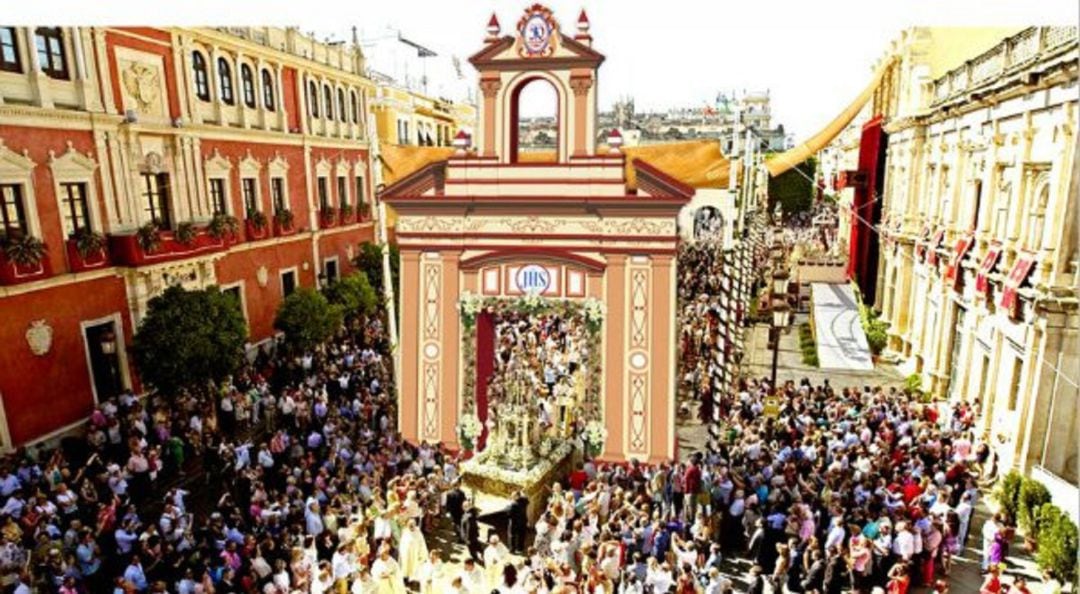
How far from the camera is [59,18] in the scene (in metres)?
3.32

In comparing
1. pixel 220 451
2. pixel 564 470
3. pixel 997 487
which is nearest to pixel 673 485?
pixel 564 470

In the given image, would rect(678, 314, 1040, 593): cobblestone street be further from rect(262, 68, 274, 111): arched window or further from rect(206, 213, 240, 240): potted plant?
rect(262, 68, 274, 111): arched window

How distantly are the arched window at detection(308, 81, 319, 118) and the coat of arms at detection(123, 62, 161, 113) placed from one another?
4298mm

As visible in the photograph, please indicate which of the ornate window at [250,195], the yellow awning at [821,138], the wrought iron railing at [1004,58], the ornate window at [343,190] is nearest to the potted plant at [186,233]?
the ornate window at [250,195]

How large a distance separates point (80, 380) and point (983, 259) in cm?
1498

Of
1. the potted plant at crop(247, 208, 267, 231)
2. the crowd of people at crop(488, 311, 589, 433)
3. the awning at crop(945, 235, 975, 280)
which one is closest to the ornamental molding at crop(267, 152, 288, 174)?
the potted plant at crop(247, 208, 267, 231)

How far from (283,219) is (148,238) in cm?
390

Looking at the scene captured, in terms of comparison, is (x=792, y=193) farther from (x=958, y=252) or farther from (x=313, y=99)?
(x=313, y=99)

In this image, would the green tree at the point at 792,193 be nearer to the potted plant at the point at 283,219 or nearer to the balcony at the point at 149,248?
the potted plant at the point at 283,219

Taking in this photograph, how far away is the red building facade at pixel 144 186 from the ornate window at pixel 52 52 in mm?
30

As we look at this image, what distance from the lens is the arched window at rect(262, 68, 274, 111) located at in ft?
51.5

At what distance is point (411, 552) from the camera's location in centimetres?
829

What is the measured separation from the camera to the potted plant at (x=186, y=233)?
42.5ft

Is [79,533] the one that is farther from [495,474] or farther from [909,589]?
[909,589]
